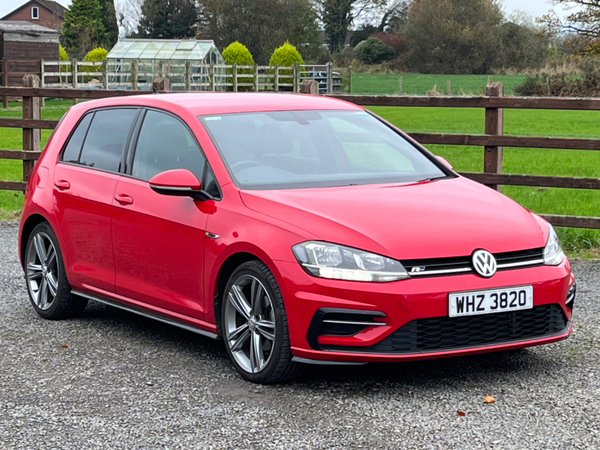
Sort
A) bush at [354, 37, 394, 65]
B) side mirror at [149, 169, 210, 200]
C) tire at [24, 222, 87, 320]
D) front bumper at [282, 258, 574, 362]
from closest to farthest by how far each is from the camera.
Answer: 1. front bumper at [282, 258, 574, 362]
2. side mirror at [149, 169, 210, 200]
3. tire at [24, 222, 87, 320]
4. bush at [354, 37, 394, 65]

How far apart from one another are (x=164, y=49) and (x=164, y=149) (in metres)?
51.8

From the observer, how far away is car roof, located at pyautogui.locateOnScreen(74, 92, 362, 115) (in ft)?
20.1

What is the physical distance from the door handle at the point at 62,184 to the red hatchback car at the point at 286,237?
1 centimetres

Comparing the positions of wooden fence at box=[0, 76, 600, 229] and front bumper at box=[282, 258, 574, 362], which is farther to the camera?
wooden fence at box=[0, 76, 600, 229]

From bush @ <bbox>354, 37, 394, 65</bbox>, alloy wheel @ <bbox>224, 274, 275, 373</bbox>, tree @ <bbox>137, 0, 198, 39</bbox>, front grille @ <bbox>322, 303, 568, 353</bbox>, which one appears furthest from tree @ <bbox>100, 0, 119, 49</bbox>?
front grille @ <bbox>322, 303, 568, 353</bbox>

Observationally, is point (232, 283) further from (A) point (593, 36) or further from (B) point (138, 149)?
(A) point (593, 36)

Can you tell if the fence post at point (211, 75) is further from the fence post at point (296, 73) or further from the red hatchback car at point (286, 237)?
the red hatchback car at point (286, 237)

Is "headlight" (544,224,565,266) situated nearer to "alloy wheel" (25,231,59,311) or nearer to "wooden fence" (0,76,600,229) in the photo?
"alloy wheel" (25,231,59,311)

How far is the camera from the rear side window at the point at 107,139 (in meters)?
6.50

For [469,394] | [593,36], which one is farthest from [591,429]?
[593,36]

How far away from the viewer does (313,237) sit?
489cm

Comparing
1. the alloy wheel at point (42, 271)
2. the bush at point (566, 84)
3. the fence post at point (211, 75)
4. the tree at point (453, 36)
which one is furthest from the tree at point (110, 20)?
the alloy wheel at point (42, 271)

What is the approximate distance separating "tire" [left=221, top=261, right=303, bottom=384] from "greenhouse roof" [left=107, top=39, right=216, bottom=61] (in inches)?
1945

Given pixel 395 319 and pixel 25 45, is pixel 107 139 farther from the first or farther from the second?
pixel 25 45
